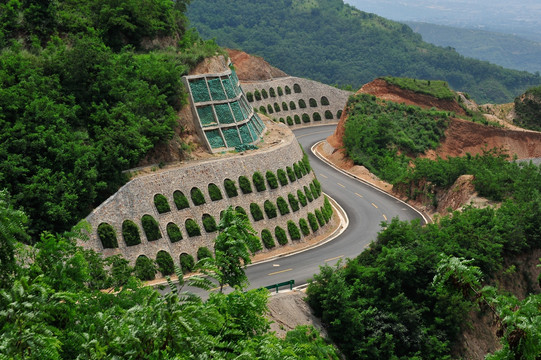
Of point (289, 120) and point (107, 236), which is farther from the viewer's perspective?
point (289, 120)

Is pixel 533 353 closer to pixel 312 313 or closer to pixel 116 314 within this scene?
pixel 116 314

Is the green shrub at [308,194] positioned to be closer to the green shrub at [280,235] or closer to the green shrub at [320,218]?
the green shrub at [320,218]

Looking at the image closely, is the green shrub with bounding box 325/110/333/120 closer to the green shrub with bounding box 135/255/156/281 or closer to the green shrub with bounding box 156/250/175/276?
the green shrub with bounding box 156/250/175/276

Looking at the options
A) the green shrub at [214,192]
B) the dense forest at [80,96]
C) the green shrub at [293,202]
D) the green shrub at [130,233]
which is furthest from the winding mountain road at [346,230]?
the dense forest at [80,96]

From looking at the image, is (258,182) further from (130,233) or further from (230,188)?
(130,233)

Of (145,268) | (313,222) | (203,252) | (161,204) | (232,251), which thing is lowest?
(313,222)

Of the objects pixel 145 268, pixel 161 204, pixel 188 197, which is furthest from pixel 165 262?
pixel 188 197

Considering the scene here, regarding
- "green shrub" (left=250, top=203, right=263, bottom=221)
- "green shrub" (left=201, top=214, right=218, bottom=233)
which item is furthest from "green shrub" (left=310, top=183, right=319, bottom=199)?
"green shrub" (left=201, top=214, right=218, bottom=233)

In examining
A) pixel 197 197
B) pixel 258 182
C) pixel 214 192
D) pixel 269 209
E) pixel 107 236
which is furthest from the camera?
pixel 258 182
